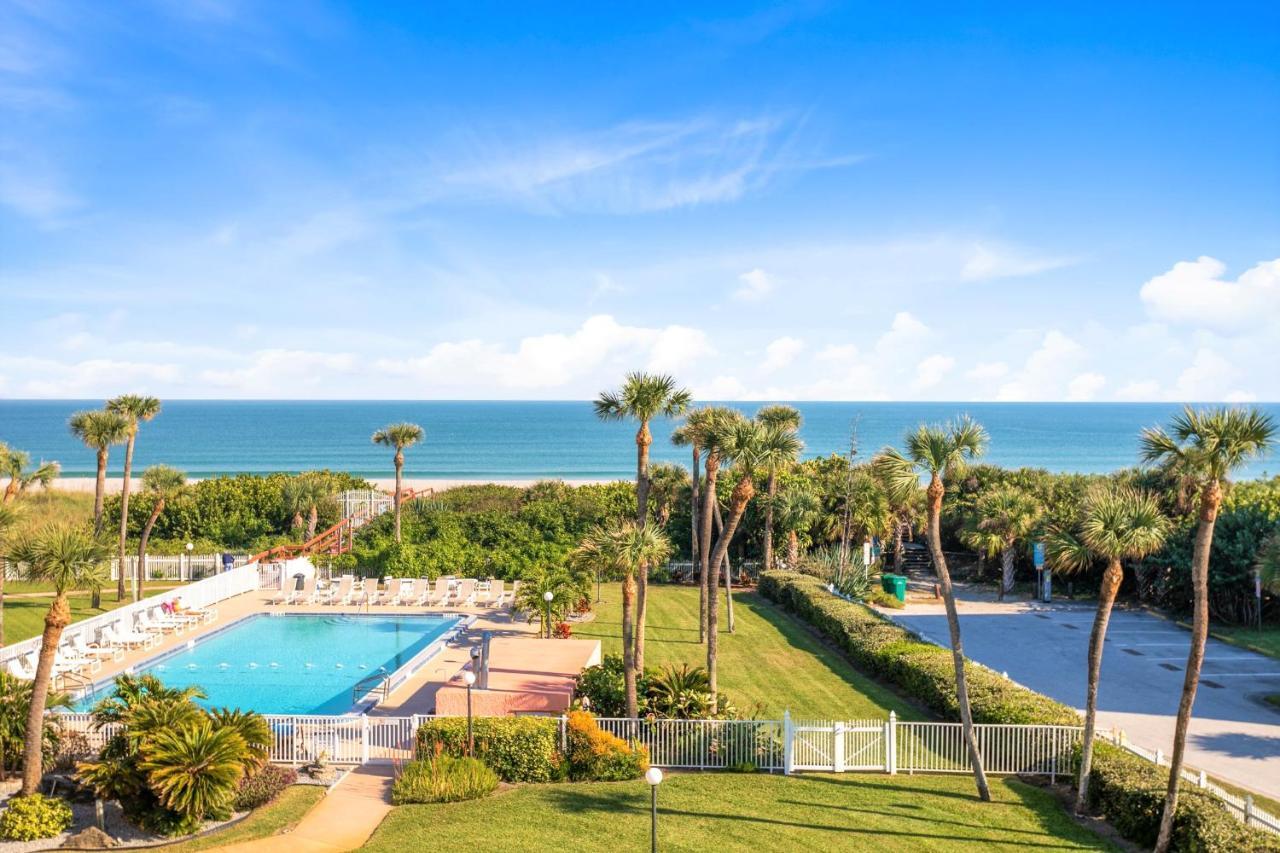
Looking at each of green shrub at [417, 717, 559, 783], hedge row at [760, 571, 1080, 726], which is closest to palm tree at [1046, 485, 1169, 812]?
hedge row at [760, 571, 1080, 726]

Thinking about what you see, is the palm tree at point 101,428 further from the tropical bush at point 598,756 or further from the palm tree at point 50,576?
the tropical bush at point 598,756

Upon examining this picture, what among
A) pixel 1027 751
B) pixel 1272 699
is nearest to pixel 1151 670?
pixel 1272 699

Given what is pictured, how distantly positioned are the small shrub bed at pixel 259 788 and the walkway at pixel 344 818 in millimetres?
721

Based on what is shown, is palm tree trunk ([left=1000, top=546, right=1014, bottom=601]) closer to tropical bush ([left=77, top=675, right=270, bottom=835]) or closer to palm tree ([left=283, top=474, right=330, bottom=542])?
tropical bush ([left=77, top=675, right=270, bottom=835])

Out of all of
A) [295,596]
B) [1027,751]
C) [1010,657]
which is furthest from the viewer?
[295,596]

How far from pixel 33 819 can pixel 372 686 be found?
7.60 meters

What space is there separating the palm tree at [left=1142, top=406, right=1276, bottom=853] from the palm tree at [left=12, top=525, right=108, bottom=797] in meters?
13.6

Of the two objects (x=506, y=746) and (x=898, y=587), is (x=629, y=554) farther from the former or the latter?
(x=898, y=587)

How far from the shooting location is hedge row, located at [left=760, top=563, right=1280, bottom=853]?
9945mm

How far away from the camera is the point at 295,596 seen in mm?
27578

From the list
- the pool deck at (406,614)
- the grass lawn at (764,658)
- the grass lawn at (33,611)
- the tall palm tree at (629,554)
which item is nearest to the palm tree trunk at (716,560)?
the grass lawn at (764,658)

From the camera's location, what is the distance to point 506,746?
43.4 ft

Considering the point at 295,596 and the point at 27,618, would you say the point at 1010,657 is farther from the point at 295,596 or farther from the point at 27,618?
the point at 27,618

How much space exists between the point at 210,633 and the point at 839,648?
53.9 ft
